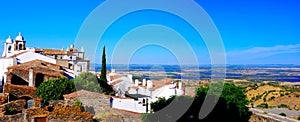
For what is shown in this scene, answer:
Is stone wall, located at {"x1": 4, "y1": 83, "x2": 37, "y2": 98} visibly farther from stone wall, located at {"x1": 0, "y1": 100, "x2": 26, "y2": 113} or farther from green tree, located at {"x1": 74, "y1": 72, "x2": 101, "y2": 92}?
stone wall, located at {"x1": 0, "y1": 100, "x2": 26, "y2": 113}

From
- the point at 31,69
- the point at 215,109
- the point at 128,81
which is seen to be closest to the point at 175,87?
the point at 128,81

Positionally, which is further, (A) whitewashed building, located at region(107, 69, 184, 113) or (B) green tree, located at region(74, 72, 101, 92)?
(A) whitewashed building, located at region(107, 69, 184, 113)

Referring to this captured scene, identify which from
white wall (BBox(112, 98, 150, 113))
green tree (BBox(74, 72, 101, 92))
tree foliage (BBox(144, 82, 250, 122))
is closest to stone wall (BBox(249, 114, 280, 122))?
tree foliage (BBox(144, 82, 250, 122))

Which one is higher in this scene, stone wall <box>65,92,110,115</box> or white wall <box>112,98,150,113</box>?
stone wall <box>65,92,110,115</box>

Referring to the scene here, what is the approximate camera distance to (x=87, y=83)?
26.6 m

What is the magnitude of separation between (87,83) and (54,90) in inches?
169

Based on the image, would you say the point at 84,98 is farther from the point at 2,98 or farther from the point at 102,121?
the point at 2,98

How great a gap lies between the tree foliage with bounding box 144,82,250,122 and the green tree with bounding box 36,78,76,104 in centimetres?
667

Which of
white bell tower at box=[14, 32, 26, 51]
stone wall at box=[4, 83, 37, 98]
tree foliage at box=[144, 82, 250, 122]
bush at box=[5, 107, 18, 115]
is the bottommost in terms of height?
tree foliage at box=[144, 82, 250, 122]

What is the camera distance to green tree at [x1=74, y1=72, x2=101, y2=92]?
2563 cm

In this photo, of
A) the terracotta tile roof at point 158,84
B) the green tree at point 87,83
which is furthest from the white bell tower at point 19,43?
the green tree at point 87,83

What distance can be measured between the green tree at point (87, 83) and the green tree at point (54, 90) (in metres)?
1.32

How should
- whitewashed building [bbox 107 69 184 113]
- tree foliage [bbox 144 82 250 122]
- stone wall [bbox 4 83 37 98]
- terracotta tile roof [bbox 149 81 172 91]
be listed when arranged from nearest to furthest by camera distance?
tree foliage [bbox 144 82 250 122] → stone wall [bbox 4 83 37 98] → whitewashed building [bbox 107 69 184 113] → terracotta tile roof [bbox 149 81 172 91]

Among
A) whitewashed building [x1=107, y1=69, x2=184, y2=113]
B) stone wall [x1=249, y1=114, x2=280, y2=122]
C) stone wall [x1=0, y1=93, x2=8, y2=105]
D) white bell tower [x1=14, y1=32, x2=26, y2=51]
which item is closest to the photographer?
stone wall [x1=0, y1=93, x2=8, y2=105]
